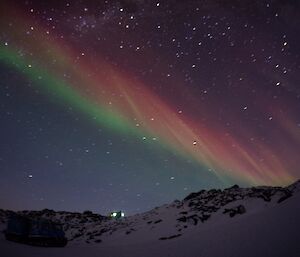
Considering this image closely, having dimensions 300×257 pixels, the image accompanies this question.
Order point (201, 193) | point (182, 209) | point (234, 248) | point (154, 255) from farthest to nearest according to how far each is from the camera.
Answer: point (201, 193) < point (182, 209) < point (154, 255) < point (234, 248)

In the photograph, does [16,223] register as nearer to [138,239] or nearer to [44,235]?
[44,235]

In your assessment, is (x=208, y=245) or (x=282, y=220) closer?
(x=282, y=220)

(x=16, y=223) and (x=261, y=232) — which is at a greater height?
(x=16, y=223)

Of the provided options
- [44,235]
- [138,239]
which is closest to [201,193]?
[138,239]

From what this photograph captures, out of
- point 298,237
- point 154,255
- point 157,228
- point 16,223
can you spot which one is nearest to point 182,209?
point 157,228

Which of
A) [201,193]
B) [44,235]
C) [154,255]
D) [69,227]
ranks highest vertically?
[69,227]

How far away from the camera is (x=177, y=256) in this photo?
1296 centimetres

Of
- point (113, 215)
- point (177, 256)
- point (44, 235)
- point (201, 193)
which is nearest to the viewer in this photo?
point (177, 256)

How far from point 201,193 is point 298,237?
47.8 m

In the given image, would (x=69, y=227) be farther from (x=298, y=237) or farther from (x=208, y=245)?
(x=298, y=237)

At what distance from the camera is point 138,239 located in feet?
112

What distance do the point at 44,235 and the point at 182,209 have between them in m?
27.3

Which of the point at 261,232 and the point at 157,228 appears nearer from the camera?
the point at 261,232

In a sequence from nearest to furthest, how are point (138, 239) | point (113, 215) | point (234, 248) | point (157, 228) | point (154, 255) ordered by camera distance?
1. point (234, 248)
2. point (154, 255)
3. point (138, 239)
4. point (157, 228)
5. point (113, 215)
